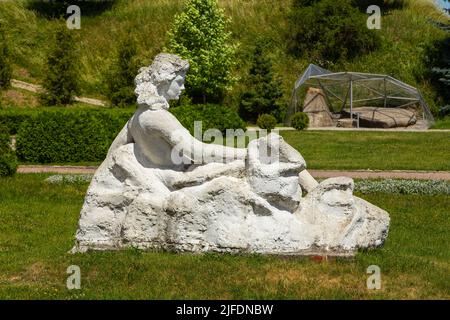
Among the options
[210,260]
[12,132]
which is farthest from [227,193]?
[12,132]

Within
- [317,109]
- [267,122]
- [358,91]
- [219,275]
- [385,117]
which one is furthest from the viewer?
[358,91]

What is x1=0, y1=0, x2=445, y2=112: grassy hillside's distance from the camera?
1646 inches

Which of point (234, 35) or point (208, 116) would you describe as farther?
point (234, 35)

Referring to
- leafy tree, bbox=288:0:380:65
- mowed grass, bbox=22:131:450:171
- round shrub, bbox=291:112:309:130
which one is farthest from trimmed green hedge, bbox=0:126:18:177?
leafy tree, bbox=288:0:380:65

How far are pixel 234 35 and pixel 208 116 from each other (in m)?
18.5

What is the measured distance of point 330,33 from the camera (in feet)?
137

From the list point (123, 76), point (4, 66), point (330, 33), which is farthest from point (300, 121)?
point (4, 66)

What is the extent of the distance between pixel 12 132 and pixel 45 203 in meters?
13.1

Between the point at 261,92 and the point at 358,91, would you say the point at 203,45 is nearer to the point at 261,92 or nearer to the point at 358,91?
A: the point at 261,92

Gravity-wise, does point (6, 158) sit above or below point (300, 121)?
below

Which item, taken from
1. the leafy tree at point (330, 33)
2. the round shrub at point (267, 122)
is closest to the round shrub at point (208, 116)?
the round shrub at point (267, 122)

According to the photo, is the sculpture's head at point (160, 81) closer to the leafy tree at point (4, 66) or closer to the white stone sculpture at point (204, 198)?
the white stone sculpture at point (204, 198)

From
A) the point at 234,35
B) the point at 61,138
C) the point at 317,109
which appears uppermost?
the point at 234,35

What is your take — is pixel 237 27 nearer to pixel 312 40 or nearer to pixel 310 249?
pixel 312 40
